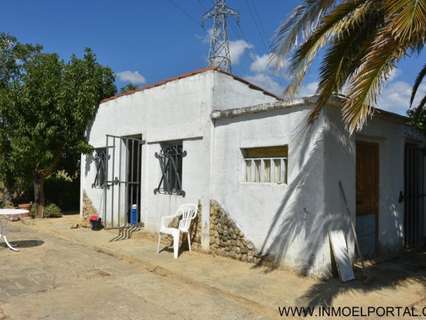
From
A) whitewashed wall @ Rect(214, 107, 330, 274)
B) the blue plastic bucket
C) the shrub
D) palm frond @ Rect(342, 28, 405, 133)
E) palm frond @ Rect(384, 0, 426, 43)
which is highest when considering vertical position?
palm frond @ Rect(384, 0, 426, 43)

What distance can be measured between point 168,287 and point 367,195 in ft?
14.1

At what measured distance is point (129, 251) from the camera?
28.0 feet

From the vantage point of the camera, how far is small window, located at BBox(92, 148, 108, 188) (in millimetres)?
12258

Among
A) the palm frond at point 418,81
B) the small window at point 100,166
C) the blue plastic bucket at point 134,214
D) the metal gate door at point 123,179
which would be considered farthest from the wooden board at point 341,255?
the small window at point 100,166

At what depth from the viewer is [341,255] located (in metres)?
6.20

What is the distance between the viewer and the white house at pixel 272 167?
6.52m

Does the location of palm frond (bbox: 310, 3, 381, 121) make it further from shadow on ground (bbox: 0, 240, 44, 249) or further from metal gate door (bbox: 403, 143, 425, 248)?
shadow on ground (bbox: 0, 240, 44, 249)

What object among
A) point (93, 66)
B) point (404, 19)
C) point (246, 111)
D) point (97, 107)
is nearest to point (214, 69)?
point (246, 111)

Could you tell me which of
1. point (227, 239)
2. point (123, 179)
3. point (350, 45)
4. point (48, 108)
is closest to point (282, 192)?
point (227, 239)

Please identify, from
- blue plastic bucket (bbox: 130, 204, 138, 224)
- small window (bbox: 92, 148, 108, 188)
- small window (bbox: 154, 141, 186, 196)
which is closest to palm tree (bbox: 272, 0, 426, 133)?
small window (bbox: 154, 141, 186, 196)

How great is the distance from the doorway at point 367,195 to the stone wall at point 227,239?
82.3 inches

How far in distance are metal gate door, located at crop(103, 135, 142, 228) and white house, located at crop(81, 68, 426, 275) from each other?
0.21 ft

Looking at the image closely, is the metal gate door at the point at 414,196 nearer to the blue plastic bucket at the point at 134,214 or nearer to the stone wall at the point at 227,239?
the stone wall at the point at 227,239

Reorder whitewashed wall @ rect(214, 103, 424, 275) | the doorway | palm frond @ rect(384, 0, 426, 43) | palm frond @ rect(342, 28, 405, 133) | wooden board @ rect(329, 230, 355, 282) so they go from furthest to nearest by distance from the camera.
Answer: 1. the doorway
2. whitewashed wall @ rect(214, 103, 424, 275)
3. wooden board @ rect(329, 230, 355, 282)
4. palm frond @ rect(342, 28, 405, 133)
5. palm frond @ rect(384, 0, 426, 43)
